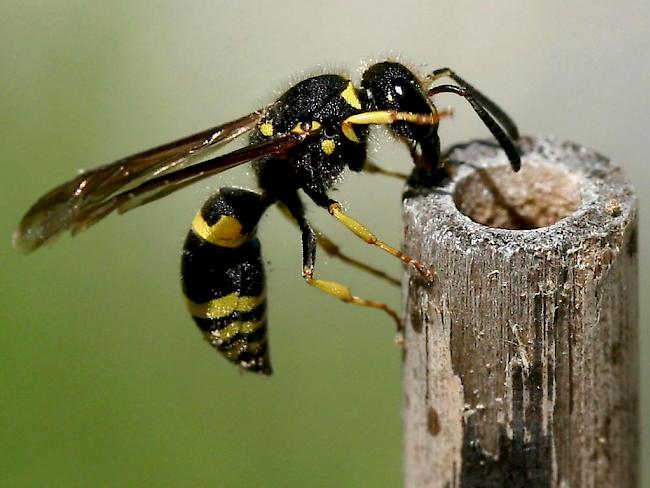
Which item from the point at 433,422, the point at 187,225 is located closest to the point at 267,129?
the point at 433,422

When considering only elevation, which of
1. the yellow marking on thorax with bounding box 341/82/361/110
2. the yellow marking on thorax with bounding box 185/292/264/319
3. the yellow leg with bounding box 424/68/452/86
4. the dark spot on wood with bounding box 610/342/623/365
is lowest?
the dark spot on wood with bounding box 610/342/623/365

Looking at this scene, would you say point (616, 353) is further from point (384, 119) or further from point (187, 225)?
point (187, 225)

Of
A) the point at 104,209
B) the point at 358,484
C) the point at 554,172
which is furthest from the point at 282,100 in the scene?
the point at 358,484

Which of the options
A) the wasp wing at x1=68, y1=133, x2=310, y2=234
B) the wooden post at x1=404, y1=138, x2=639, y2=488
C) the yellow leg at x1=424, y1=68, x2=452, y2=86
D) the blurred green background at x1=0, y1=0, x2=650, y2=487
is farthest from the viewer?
the blurred green background at x1=0, y1=0, x2=650, y2=487

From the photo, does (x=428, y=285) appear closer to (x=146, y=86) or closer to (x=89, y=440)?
(x=89, y=440)

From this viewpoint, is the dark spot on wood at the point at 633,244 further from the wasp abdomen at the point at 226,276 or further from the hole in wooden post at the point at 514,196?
the wasp abdomen at the point at 226,276

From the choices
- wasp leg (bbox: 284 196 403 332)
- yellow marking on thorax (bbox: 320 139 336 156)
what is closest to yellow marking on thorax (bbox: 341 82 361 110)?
yellow marking on thorax (bbox: 320 139 336 156)

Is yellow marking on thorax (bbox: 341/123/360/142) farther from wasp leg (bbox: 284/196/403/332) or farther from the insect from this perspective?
wasp leg (bbox: 284/196/403/332)
